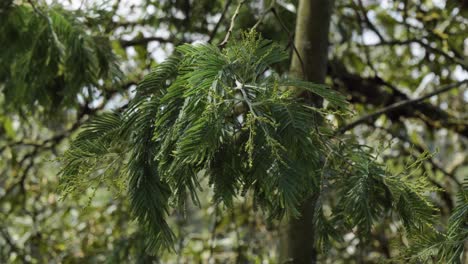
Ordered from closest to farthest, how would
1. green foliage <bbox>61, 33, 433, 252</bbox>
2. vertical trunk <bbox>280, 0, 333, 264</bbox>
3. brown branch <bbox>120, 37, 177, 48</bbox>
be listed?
green foliage <bbox>61, 33, 433, 252</bbox> < vertical trunk <bbox>280, 0, 333, 264</bbox> < brown branch <bbox>120, 37, 177, 48</bbox>

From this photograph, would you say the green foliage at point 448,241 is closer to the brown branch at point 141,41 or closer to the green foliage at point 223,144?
the green foliage at point 223,144

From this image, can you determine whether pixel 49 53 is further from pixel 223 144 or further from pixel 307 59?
pixel 223 144

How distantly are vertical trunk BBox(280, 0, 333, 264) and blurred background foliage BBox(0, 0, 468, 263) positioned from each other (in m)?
0.08

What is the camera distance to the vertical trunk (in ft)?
6.57

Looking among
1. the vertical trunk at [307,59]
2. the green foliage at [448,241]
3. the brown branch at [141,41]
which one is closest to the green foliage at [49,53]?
the vertical trunk at [307,59]

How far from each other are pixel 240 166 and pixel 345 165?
1.34 feet

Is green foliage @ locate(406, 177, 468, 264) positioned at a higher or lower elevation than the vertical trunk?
lower

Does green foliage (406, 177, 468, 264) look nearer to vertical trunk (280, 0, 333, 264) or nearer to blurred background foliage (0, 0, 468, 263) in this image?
blurred background foliage (0, 0, 468, 263)

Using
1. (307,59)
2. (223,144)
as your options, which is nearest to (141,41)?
(307,59)

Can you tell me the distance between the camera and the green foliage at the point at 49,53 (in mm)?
2020

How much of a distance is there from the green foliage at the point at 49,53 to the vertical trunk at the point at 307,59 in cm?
61

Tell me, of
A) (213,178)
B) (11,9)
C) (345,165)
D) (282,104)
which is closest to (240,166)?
(213,178)

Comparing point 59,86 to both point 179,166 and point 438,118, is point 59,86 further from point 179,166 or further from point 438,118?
point 438,118

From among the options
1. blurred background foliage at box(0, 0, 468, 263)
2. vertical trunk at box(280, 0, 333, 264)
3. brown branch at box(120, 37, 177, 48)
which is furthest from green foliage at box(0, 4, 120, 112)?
brown branch at box(120, 37, 177, 48)
